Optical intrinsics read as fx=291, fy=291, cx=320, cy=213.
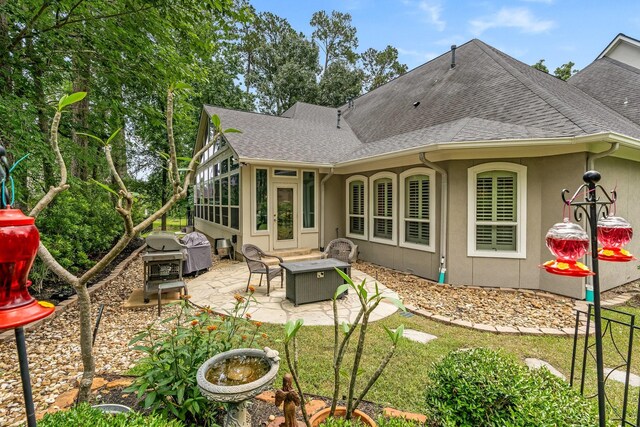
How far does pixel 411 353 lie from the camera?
11.4 ft

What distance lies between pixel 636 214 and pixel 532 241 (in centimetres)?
298

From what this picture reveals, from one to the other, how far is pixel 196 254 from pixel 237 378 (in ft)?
19.4

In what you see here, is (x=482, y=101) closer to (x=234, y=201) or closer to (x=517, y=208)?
(x=517, y=208)

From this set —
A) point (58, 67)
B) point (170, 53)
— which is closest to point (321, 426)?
point (170, 53)

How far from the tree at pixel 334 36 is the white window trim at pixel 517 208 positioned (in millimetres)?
23855

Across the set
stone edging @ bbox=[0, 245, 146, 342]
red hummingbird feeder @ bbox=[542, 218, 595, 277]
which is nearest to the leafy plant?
stone edging @ bbox=[0, 245, 146, 342]

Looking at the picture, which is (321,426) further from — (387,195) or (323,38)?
(323,38)

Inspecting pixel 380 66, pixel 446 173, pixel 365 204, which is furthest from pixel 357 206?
pixel 380 66

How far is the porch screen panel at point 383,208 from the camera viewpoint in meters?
7.92

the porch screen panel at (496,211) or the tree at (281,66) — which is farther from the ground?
the tree at (281,66)

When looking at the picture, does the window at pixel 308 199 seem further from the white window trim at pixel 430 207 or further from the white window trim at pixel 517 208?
the white window trim at pixel 517 208

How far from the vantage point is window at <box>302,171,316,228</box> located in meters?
9.39

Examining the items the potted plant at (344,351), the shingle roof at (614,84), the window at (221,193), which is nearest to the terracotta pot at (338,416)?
the potted plant at (344,351)

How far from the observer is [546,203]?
5.69 metres
